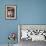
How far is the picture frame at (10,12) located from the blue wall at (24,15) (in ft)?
0.34

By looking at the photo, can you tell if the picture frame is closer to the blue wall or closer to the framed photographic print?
the framed photographic print

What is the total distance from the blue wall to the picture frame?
→ 0.10 m

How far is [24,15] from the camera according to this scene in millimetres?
4684

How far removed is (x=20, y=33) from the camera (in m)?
4.57

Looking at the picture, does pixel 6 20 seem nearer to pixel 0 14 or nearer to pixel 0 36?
pixel 0 14

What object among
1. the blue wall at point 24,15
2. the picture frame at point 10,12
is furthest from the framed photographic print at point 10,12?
the blue wall at point 24,15

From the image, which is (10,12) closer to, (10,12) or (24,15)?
(10,12)

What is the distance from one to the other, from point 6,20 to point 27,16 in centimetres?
74

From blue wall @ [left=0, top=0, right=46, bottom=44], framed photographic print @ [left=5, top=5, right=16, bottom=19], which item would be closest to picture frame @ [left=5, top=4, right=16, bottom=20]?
framed photographic print @ [left=5, top=5, right=16, bottom=19]

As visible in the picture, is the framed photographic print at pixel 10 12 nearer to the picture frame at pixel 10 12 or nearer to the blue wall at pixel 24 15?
the picture frame at pixel 10 12

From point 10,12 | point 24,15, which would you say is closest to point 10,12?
point 10,12

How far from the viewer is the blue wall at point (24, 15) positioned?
15.2ft

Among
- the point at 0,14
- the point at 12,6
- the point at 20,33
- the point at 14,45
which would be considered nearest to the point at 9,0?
the point at 12,6

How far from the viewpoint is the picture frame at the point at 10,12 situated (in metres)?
4.64
